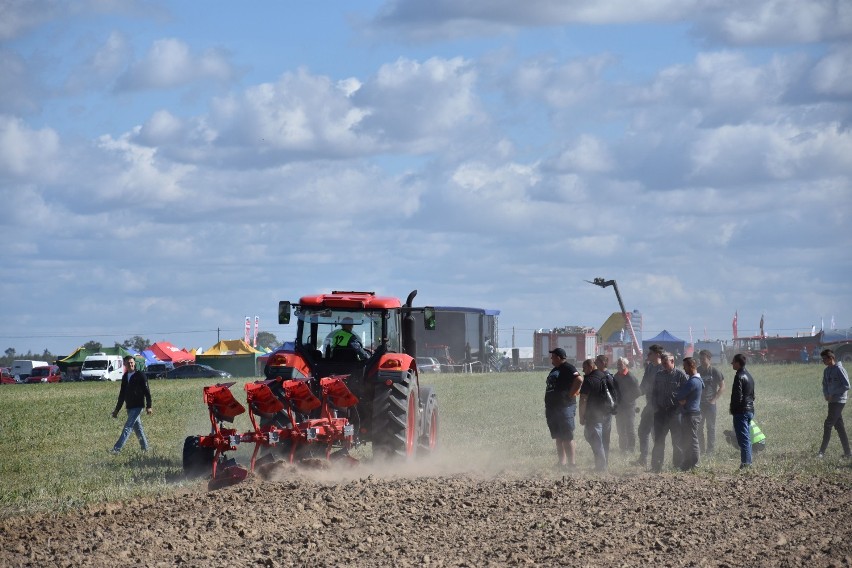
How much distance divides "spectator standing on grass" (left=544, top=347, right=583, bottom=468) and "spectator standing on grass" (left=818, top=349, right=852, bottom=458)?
13.1 feet

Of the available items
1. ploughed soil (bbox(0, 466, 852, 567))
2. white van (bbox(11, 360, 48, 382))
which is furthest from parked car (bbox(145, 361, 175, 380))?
ploughed soil (bbox(0, 466, 852, 567))

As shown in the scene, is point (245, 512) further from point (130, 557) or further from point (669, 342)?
point (669, 342)

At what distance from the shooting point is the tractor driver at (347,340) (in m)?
14.3

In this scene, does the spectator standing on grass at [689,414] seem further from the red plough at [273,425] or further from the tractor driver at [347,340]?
the red plough at [273,425]

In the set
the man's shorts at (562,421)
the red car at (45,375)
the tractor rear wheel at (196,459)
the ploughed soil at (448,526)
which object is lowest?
the ploughed soil at (448,526)

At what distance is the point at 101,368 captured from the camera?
5778 centimetres

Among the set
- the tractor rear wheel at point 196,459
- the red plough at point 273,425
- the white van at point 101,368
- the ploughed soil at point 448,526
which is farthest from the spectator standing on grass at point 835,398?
the white van at point 101,368

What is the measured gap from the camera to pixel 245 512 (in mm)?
10047

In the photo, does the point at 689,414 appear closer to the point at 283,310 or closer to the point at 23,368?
the point at 283,310

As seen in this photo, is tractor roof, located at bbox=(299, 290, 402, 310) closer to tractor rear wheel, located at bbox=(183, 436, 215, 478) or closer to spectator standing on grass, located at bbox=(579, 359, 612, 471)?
tractor rear wheel, located at bbox=(183, 436, 215, 478)

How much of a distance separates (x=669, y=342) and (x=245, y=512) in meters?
46.6

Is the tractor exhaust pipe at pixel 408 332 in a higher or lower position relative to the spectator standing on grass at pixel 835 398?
higher

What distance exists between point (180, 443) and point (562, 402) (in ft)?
25.5

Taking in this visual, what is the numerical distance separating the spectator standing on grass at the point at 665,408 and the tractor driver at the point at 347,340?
12.4 ft
